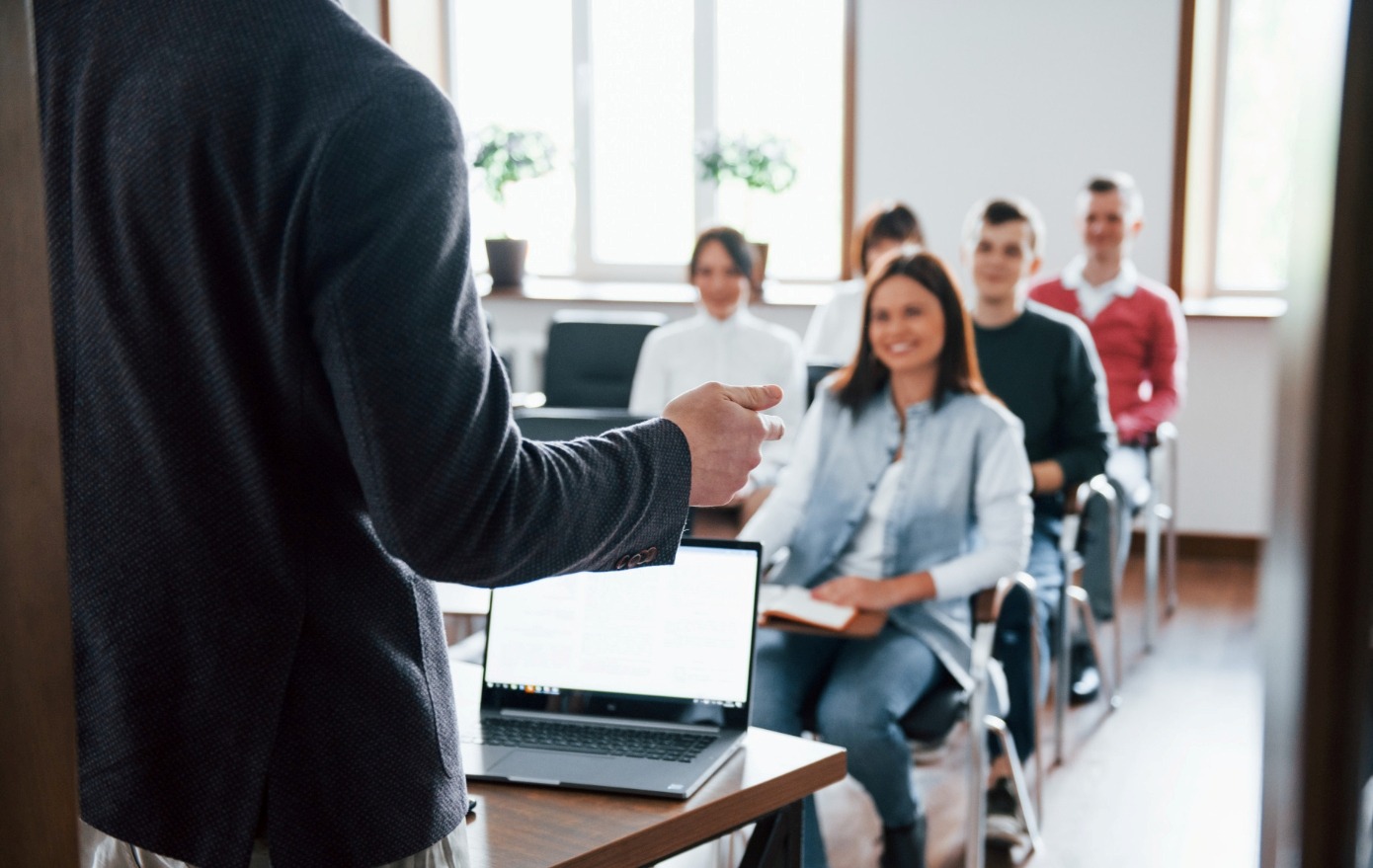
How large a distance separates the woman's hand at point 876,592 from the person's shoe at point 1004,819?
700 millimetres

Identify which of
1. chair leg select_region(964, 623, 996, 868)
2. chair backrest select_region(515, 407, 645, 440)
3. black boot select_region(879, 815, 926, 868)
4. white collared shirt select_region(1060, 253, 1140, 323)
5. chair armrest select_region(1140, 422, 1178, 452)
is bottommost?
black boot select_region(879, 815, 926, 868)

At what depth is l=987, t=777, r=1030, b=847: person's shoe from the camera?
2.87 metres

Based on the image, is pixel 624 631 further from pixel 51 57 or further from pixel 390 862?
pixel 51 57

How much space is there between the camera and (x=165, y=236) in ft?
2.52

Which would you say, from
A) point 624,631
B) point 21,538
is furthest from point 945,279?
point 21,538

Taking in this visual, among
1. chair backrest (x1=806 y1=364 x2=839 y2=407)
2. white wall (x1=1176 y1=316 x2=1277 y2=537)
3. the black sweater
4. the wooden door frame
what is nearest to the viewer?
the wooden door frame

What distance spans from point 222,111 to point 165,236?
0.08 m

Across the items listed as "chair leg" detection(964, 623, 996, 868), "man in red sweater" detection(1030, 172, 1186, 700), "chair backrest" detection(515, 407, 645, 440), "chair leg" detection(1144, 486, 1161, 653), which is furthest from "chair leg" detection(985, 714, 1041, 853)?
"chair leg" detection(1144, 486, 1161, 653)

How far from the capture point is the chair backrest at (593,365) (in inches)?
178

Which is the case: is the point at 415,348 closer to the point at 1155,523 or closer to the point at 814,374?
the point at 814,374

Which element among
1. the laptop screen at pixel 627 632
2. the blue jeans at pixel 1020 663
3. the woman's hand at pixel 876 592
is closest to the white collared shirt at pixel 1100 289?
the blue jeans at pixel 1020 663

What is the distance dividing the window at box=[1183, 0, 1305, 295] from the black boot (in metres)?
3.64

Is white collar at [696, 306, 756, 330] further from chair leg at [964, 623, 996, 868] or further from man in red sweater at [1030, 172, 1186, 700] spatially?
chair leg at [964, 623, 996, 868]

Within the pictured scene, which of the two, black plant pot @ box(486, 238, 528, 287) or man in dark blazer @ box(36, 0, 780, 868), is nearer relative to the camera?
man in dark blazer @ box(36, 0, 780, 868)
